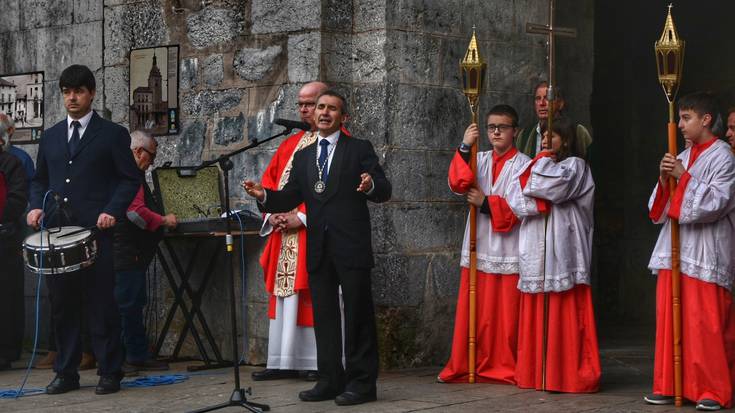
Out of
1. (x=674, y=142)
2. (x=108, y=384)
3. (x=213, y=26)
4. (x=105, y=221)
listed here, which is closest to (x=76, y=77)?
(x=105, y=221)

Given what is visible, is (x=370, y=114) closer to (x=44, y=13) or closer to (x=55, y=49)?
(x=55, y=49)

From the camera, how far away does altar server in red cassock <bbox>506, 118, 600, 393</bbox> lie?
8.01 m

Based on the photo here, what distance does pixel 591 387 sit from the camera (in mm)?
7965

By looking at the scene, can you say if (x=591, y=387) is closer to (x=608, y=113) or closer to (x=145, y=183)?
(x=145, y=183)

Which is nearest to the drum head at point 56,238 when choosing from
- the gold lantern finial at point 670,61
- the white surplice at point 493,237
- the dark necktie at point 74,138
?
the dark necktie at point 74,138

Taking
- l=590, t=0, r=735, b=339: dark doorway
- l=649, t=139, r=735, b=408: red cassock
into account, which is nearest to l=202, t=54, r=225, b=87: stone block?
l=649, t=139, r=735, b=408: red cassock

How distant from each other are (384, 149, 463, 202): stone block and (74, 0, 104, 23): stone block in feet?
9.56

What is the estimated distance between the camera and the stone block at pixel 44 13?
10992 millimetres

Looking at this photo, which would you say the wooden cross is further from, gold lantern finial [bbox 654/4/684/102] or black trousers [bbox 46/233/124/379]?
black trousers [bbox 46/233/124/379]

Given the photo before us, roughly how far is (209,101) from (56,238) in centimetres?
215

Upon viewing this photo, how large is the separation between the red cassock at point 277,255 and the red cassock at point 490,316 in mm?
909

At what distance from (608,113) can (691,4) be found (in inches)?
45.7

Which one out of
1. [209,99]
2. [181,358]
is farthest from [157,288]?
[209,99]

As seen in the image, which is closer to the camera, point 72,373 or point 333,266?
point 333,266
